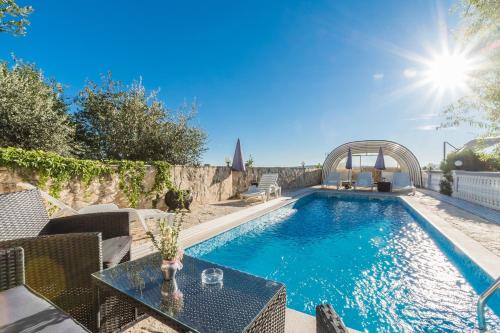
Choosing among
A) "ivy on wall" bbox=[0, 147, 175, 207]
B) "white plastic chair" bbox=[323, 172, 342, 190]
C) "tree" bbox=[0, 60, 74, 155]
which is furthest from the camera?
"white plastic chair" bbox=[323, 172, 342, 190]

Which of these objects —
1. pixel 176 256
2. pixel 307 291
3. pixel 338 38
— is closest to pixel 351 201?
pixel 338 38

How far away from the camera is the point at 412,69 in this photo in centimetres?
829

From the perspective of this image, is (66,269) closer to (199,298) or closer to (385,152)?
(199,298)

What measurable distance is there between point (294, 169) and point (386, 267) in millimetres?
11449

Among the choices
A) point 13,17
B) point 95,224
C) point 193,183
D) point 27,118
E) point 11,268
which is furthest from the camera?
point 193,183

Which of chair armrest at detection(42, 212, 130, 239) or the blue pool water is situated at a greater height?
chair armrest at detection(42, 212, 130, 239)

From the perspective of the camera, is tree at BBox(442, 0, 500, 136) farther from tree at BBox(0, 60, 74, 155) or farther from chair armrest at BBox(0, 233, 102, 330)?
tree at BBox(0, 60, 74, 155)

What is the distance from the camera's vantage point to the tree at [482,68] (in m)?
3.70

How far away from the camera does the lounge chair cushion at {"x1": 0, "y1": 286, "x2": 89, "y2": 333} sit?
116 cm

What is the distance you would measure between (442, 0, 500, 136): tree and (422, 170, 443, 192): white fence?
8202 millimetres

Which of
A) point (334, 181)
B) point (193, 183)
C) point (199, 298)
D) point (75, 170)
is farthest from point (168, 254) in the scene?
point (334, 181)

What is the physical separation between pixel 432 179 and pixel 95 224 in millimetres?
16572

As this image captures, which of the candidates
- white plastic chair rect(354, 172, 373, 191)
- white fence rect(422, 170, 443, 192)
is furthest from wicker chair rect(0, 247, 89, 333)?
white fence rect(422, 170, 443, 192)

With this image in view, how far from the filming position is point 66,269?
1868 mm
